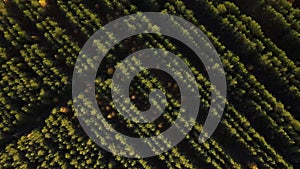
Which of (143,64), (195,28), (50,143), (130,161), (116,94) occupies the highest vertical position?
(195,28)

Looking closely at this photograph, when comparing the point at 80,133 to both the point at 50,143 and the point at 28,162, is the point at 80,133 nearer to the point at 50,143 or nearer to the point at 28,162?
the point at 50,143

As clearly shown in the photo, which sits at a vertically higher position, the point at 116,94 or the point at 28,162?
the point at 116,94

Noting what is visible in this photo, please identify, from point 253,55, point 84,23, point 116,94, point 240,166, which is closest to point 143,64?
point 116,94

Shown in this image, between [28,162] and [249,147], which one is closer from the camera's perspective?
[249,147]

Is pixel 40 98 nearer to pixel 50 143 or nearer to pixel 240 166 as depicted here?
pixel 50 143

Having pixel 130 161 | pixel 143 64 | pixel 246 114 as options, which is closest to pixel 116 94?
pixel 143 64

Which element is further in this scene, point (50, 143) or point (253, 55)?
point (50, 143)
